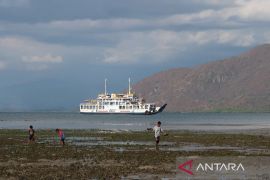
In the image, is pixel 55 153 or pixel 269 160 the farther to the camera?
pixel 55 153

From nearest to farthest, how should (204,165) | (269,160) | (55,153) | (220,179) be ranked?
(220,179) < (204,165) < (269,160) < (55,153)

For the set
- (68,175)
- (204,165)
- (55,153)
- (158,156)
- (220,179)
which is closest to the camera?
(220,179)

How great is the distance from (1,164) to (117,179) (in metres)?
9.41

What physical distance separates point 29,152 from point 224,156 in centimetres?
1431

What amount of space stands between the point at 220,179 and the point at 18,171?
35.1 ft

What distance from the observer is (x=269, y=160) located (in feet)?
111

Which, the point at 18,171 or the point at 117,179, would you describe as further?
the point at 18,171

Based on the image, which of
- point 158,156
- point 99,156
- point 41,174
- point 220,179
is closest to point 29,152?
point 99,156

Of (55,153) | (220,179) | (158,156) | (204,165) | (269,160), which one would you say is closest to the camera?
(220,179)

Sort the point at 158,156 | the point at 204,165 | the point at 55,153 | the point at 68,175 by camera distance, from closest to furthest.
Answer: the point at 68,175
the point at 204,165
the point at 158,156
the point at 55,153

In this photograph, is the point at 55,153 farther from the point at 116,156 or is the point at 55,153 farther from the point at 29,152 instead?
the point at 116,156

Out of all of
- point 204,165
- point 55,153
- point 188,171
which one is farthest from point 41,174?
point 55,153

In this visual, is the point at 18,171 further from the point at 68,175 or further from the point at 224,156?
the point at 224,156

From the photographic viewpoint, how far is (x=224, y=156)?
121ft
